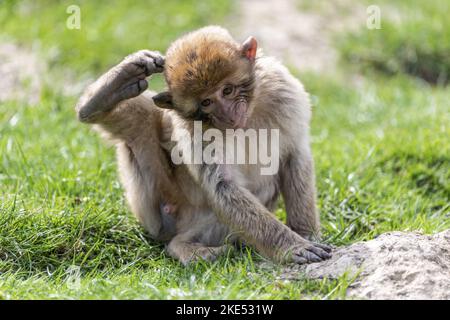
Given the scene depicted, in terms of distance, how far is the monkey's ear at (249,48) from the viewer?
4.87 metres

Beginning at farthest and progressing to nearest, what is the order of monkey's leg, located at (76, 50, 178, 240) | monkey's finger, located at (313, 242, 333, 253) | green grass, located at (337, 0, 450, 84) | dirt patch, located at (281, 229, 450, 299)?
green grass, located at (337, 0, 450, 84) → monkey's leg, located at (76, 50, 178, 240) → monkey's finger, located at (313, 242, 333, 253) → dirt patch, located at (281, 229, 450, 299)

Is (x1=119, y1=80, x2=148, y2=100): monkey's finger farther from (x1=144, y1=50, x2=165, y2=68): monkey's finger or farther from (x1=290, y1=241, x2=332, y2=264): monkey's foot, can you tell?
(x1=290, y1=241, x2=332, y2=264): monkey's foot

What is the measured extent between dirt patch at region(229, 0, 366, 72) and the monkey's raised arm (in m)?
4.55

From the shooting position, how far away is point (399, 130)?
7.34 metres

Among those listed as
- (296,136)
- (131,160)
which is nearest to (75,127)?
(131,160)

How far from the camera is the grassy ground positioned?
4.48m

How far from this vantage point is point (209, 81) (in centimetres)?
458

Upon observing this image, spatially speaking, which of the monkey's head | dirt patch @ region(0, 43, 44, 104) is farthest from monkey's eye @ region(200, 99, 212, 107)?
dirt patch @ region(0, 43, 44, 104)

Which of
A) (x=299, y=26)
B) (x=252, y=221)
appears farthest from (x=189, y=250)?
(x=299, y=26)

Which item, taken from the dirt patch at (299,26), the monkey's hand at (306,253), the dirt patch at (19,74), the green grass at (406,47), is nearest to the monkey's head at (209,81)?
the monkey's hand at (306,253)

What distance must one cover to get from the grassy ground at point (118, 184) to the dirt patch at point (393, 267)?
119 mm

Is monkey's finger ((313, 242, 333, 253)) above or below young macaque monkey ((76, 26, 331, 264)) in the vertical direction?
below

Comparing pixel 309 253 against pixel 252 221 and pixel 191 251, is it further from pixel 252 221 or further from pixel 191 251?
pixel 191 251
